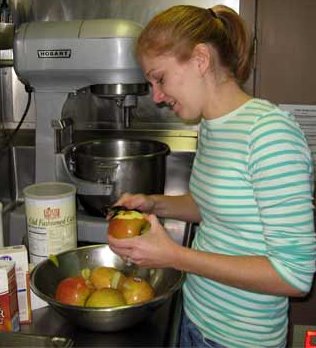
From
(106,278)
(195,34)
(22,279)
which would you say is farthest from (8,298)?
(195,34)

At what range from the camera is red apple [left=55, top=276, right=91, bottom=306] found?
3.00 ft

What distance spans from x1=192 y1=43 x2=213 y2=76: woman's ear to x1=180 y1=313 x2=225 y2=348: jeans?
1.59 feet

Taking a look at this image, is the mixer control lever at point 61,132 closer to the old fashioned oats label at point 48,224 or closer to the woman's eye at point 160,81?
the old fashioned oats label at point 48,224

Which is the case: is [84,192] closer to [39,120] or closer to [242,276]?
[39,120]

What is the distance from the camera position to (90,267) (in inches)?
42.8

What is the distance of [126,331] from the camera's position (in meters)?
0.91

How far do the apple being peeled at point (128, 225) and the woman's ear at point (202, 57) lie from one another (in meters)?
0.28

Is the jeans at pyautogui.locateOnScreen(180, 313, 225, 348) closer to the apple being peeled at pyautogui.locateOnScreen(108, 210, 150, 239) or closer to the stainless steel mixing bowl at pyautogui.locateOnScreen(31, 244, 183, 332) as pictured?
the stainless steel mixing bowl at pyautogui.locateOnScreen(31, 244, 183, 332)

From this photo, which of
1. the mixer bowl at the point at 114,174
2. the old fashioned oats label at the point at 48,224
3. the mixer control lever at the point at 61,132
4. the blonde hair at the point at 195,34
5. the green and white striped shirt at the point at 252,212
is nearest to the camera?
the green and white striped shirt at the point at 252,212

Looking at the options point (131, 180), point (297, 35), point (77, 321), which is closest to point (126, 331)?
point (77, 321)

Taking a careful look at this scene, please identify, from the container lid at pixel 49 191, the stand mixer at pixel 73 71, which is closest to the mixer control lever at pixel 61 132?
the stand mixer at pixel 73 71

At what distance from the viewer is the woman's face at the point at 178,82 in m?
0.92

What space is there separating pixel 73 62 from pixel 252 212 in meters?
0.67

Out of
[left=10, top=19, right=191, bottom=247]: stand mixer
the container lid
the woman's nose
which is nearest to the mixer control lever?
[left=10, top=19, right=191, bottom=247]: stand mixer
